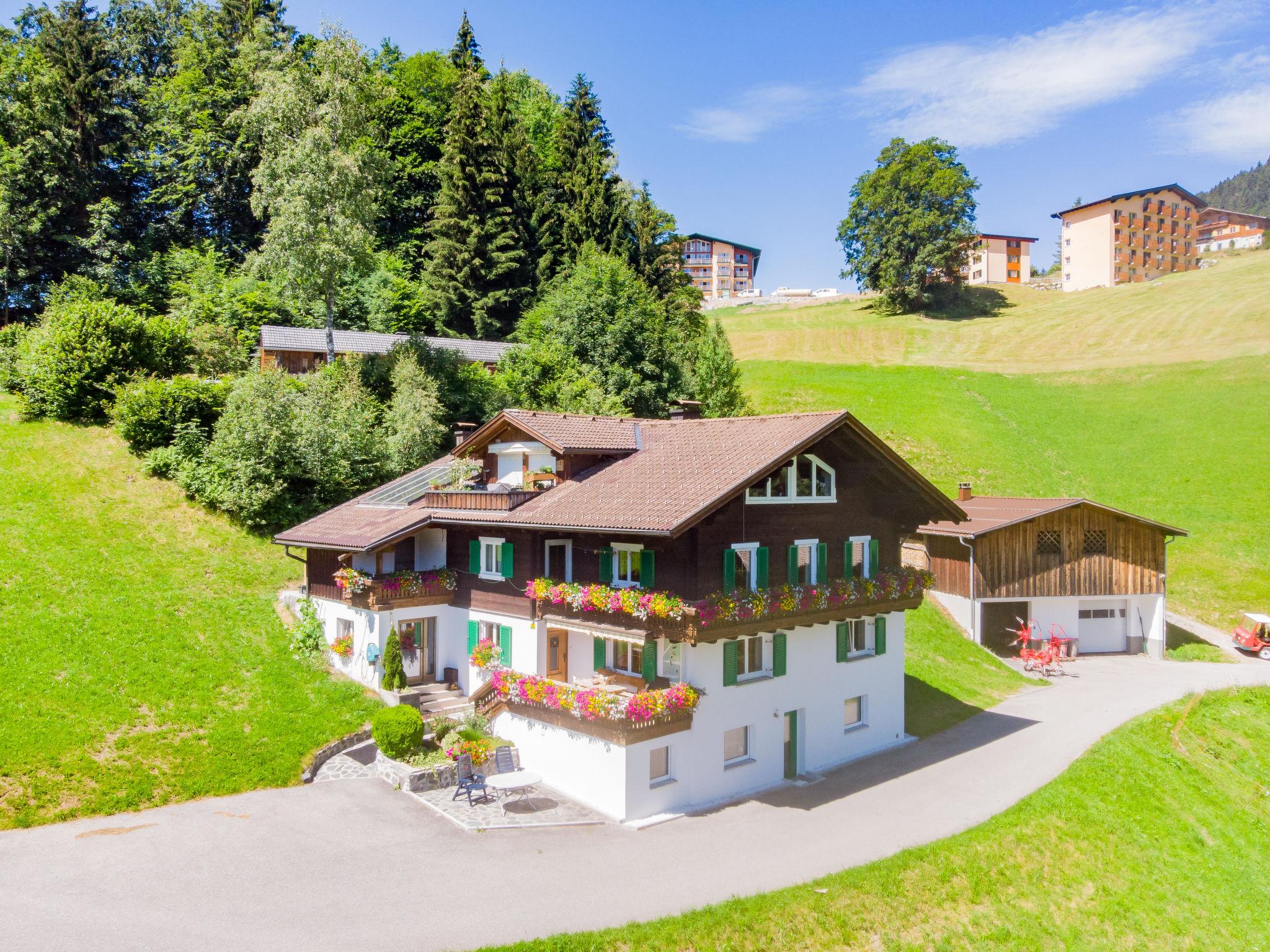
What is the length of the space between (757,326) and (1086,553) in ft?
206

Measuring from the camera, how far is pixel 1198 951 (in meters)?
15.6

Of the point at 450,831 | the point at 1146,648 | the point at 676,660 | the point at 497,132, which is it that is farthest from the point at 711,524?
Result: the point at 497,132

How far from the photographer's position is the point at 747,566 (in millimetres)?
20141

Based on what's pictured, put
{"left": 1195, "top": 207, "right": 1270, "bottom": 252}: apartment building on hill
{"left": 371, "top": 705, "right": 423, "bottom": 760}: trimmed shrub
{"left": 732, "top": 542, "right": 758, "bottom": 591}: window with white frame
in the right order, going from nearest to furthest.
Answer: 1. {"left": 732, "top": 542, "right": 758, "bottom": 591}: window with white frame
2. {"left": 371, "top": 705, "right": 423, "bottom": 760}: trimmed shrub
3. {"left": 1195, "top": 207, "right": 1270, "bottom": 252}: apartment building on hill

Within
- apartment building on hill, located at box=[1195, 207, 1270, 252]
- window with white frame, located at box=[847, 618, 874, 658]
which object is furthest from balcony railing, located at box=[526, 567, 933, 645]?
apartment building on hill, located at box=[1195, 207, 1270, 252]

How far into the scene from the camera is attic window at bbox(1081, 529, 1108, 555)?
35.0 m

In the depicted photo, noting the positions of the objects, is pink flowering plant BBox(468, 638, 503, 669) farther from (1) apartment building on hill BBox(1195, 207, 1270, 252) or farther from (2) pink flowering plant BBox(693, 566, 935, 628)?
(1) apartment building on hill BBox(1195, 207, 1270, 252)

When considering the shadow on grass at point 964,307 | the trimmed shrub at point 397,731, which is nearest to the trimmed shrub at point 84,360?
the trimmed shrub at point 397,731

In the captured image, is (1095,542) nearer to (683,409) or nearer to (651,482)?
(683,409)

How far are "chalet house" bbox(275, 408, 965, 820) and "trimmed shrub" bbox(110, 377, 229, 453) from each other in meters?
10.3

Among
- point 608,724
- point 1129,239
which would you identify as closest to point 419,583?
point 608,724

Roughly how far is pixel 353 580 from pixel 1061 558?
2818cm

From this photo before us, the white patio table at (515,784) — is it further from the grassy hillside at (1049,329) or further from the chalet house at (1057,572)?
the grassy hillside at (1049,329)

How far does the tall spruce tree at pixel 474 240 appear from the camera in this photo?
5406 cm
